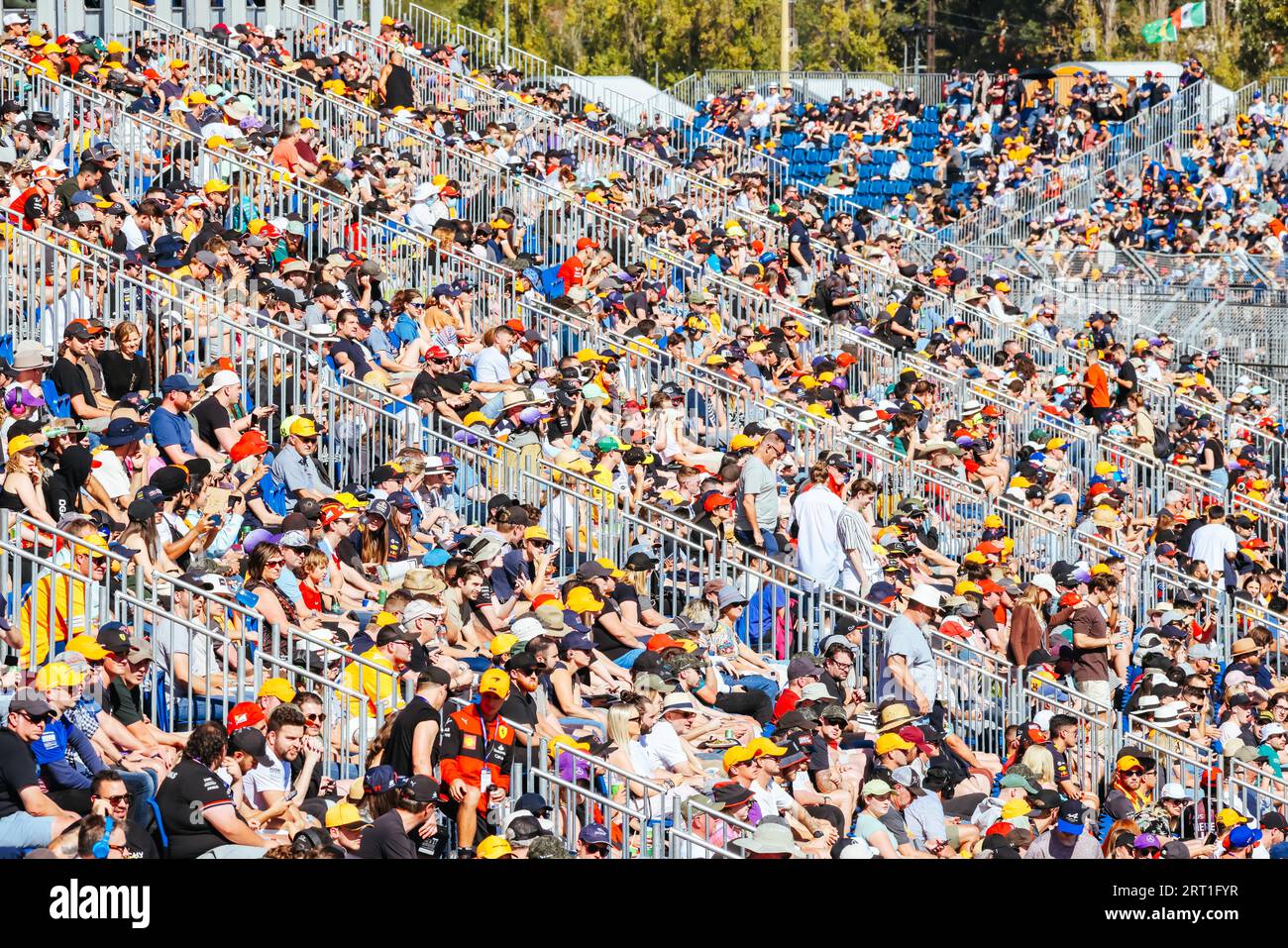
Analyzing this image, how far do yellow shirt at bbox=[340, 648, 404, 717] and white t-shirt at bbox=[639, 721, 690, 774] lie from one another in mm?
1353

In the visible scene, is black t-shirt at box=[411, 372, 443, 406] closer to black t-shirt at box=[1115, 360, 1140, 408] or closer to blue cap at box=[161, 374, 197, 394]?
blue cap at box=[161, 374, 197, 394]

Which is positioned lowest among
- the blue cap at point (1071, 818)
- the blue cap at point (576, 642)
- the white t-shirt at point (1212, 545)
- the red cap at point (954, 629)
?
the white t-shirt at point (1212, 545)

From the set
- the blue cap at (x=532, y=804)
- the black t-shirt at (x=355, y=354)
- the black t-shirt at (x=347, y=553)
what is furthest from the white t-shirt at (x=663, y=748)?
the black t-shirt at (x=355, y=354)

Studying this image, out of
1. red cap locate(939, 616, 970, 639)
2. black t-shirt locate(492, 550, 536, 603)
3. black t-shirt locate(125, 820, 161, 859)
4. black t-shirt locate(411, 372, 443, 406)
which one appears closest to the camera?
black t-shirt locate(125, 820, 161, 859)

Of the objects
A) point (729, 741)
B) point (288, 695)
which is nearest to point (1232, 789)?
point (729, 741)

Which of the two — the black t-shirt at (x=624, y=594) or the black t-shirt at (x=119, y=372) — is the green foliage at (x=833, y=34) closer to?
the black t-shirt at (x=119, y=372)

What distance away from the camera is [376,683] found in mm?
11297

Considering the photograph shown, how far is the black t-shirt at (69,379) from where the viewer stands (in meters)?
14.1

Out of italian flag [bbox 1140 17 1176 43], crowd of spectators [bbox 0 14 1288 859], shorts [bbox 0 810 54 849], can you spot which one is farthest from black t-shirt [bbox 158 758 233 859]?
italian flag [bbox 1140 17 1176 43]

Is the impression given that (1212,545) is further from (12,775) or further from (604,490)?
(12,775)

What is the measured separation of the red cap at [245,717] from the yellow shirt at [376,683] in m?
0.87

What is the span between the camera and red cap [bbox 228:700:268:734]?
10383 mm

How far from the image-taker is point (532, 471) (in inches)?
604
